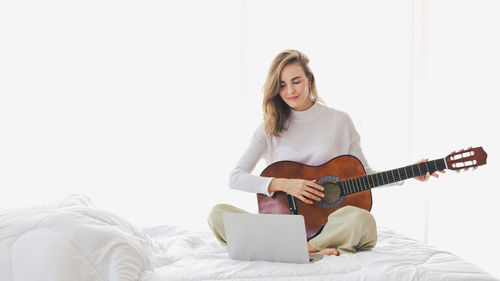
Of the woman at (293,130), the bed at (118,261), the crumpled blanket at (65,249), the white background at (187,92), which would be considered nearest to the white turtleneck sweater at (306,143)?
the woman at (293,130)

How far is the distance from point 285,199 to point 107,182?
5.65 ft

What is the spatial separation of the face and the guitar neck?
0.44m

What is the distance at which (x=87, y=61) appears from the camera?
3.19 m

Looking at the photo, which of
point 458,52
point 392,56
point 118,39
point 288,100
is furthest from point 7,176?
point 458,52

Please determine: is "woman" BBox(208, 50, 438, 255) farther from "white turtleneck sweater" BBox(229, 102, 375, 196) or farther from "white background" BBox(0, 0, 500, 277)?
"white background" BBox(0, 0, 500, 277)

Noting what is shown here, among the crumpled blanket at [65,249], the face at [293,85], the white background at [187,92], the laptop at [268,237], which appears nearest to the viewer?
the crumpled blanket at [65,249]

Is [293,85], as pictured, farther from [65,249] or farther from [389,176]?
[65,249]

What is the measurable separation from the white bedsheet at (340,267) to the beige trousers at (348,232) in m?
0.05

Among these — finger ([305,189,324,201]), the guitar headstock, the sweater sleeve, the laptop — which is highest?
the guitar headstock

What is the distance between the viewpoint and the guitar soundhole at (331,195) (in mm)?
1778

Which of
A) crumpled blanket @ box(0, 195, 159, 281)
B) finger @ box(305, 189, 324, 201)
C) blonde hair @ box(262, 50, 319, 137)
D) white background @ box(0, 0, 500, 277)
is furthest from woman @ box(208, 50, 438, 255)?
white background @ box(0, 0, 500, 277)

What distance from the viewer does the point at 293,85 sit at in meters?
2.02

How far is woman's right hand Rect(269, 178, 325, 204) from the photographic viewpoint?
5.74 ft

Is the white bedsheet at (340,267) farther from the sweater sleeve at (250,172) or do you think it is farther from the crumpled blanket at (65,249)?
the sweater sleeve at (250,172)
